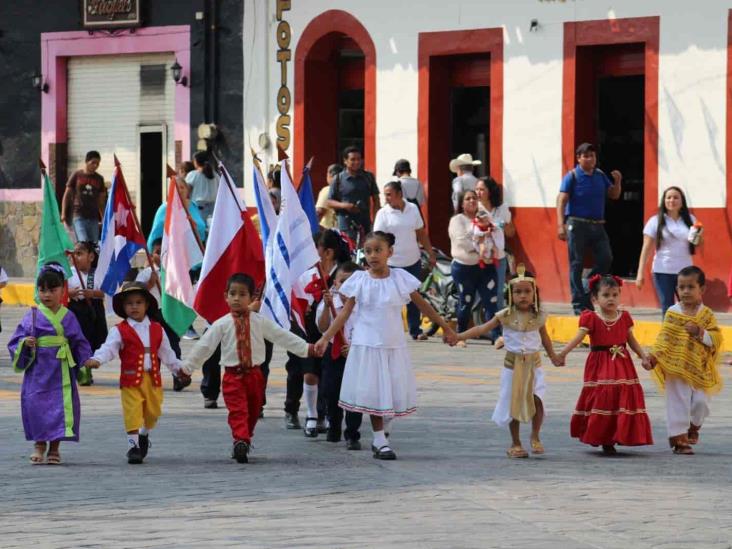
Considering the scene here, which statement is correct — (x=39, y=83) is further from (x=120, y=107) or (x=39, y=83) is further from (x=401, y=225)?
(x=401, y=225)

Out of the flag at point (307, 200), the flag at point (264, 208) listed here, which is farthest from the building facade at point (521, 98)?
the flag at point (264, 208)

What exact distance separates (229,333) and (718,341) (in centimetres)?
308

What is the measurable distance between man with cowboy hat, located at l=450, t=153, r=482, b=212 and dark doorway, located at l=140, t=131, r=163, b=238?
7.01 m

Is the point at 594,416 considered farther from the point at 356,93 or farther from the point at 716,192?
the point at 356,93

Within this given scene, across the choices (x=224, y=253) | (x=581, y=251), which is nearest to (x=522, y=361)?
(x=224, y=253)

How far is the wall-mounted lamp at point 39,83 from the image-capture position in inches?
1226

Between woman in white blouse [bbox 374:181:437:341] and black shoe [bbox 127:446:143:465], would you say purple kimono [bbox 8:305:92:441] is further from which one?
woman in white blouse [bbox 374:181:437:341]

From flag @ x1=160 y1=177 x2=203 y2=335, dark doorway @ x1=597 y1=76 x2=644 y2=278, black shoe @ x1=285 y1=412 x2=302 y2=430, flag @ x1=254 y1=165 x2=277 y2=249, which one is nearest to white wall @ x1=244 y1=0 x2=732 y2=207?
dark doorway @ x1=597 y1=76 x2=644 y2=278

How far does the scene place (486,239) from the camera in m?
20.9

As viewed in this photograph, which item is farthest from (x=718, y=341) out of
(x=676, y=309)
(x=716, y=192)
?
(x=716, y=192)

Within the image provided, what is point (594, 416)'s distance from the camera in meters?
12.4

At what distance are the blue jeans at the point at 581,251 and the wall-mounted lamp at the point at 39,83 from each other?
37.7 feet

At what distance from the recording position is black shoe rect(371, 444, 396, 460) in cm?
1216

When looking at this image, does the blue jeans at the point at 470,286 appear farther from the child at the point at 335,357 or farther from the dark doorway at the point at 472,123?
the child at the point at 335,357
